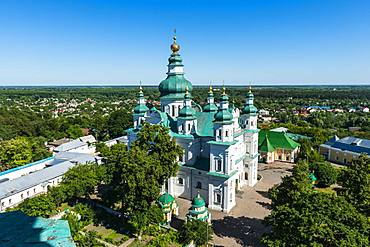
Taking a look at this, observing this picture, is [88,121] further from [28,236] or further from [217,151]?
[28,236]

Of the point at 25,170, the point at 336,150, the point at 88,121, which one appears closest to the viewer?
the point at 25,170

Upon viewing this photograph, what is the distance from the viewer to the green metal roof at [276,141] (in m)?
36.0

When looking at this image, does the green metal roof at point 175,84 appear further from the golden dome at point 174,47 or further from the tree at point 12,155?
the tree at point 12,155

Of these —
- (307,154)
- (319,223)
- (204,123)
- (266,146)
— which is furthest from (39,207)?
(307,154)

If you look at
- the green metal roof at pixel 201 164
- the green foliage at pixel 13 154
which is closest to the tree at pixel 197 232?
the green metal roof at pixel 201 164

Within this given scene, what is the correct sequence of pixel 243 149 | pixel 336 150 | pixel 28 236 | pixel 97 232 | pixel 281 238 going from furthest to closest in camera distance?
pixel 336 150 < pixel 243 149 < pixel 97 232 < pixel 281 238 < pixel 28 236

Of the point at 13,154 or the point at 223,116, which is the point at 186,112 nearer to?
the point at 223,116

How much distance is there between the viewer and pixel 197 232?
654 inches

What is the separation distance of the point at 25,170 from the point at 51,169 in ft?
12.1

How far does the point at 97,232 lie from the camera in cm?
1856

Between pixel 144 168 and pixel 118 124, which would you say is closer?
pixel 144 168

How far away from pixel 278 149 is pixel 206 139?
1685cm

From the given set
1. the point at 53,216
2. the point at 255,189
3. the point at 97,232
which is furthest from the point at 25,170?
the point at 255,189

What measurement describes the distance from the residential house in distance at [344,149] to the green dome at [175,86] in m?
23.4
